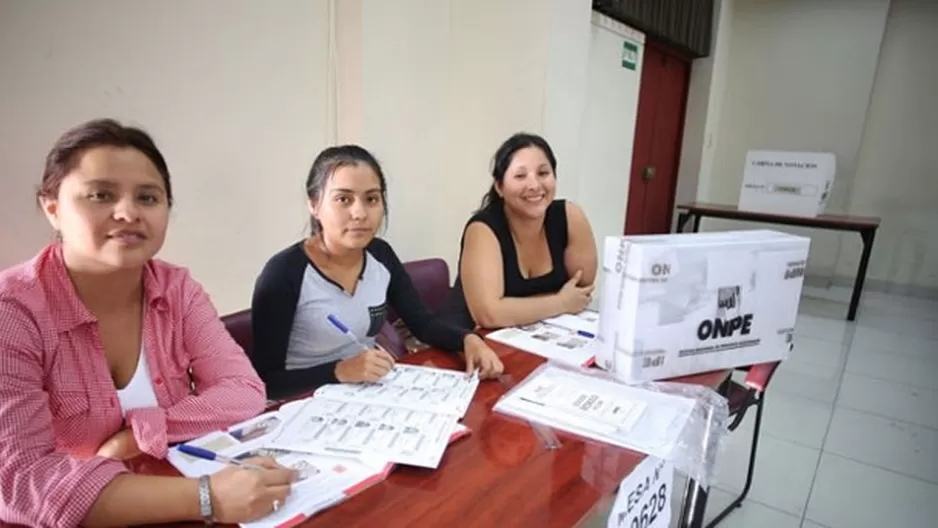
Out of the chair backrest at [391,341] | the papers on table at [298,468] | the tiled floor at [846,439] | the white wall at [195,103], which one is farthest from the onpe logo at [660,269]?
the white wall at [195,103]

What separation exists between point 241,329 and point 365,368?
451mm

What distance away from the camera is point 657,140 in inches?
199

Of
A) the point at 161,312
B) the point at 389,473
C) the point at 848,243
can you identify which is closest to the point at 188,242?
the point at 161,312

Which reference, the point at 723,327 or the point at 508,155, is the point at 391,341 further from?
the point at 723,327

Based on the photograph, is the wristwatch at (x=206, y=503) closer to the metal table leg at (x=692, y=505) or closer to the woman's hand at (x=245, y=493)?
the woman's hand at (x=245, y=493)

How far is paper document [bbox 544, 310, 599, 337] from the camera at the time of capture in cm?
152

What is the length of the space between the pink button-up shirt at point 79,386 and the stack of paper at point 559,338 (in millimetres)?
657

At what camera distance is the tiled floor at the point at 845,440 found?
Answer: 6.16 ft

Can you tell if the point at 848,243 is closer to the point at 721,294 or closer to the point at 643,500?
the point at 721,294

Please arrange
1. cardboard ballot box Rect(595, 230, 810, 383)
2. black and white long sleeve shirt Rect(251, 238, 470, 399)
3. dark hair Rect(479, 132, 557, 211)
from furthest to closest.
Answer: dark hair Rect(479, 132, 557, 211) < black and white long sleeve shirt Rect(251, 238, 470, 399) < cardboard ballot box Rect(595, 230, 810, 383)

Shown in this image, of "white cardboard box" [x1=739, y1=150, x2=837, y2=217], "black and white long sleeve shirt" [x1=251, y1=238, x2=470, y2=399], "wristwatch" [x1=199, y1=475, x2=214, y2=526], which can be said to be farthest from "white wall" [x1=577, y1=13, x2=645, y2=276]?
"wristwatch" [x1=199, y1=475, x2=214, y2=526]

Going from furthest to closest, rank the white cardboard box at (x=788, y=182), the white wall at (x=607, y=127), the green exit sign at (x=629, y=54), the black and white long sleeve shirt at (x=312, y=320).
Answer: the white cardboard box at (x=788, y=182) → the green exit sign at (x=629, y=54) → the white wall at (x=607, y=127) → the black and white long sleeve shirt at (x=312, y=320)

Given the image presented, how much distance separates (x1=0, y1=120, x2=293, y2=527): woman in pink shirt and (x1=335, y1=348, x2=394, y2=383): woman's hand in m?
0.17

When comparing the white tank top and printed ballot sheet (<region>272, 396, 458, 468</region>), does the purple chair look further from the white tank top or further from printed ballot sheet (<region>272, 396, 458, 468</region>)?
the white tank top
